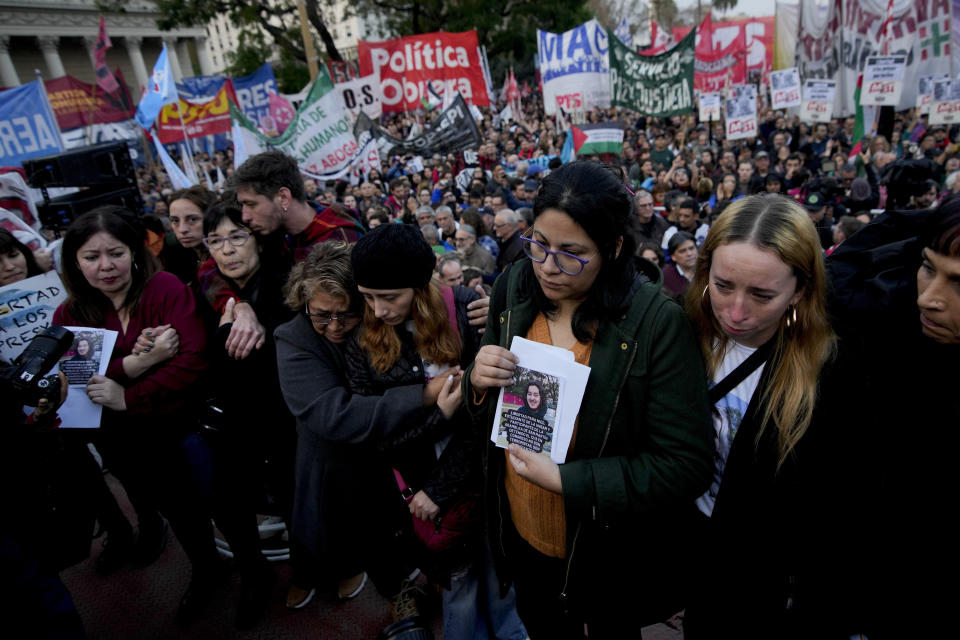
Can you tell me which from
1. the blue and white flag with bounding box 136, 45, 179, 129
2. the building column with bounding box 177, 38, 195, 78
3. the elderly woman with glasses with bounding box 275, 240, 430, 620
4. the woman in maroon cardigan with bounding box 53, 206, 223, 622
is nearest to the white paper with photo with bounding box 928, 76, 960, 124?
the elderly woman with glasses with bounding box 275, 240, 430, 620

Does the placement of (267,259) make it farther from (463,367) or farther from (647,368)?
(647,368)

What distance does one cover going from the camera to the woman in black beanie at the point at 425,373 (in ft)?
5.80

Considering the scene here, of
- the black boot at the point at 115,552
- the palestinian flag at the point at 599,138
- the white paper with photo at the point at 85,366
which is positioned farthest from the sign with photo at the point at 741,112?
the black boot at the point at 115,552

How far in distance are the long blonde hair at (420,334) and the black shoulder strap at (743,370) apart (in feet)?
3.11

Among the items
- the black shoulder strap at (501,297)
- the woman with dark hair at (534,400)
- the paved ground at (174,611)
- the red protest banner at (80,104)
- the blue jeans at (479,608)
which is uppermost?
the red protest banner at (80,104)

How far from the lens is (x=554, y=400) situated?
1.44 metres

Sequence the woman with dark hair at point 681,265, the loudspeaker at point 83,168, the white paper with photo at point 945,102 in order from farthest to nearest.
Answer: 1. the white paper with photo at point 945,102
2. the loudspeaker at point 83,168
3. the woman with dark hair at point 681,265

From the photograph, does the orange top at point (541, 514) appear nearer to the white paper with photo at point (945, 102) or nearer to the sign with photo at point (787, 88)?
the white paper with photo at point (945, 102)

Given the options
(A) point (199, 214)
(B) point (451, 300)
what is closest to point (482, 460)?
(B) point (451, 300)

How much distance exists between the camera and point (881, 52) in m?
8.17

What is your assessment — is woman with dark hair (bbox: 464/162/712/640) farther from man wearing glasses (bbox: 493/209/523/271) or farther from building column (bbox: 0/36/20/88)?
building column (bbox: 0/36/20/88)

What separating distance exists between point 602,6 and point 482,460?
2773 inches

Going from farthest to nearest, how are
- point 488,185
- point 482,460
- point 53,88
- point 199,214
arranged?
point 53,88
point 488,185
point 199,214
point 482,460

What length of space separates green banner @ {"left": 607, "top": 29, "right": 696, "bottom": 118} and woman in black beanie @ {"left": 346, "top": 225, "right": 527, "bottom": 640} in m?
10.2
